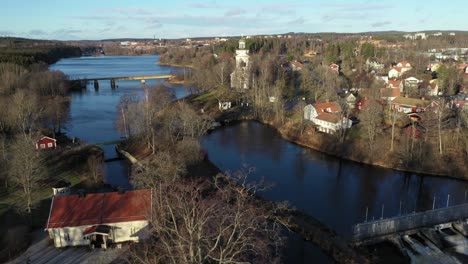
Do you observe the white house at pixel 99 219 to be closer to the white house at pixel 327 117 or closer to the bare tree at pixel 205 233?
the bare tree at pixel 205 233

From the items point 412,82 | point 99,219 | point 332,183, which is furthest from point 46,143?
point 412,82

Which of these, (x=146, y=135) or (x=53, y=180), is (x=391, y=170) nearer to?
(x=146, y=135)

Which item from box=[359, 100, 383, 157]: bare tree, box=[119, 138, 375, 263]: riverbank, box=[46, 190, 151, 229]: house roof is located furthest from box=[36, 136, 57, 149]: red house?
box=[359, 100, 383, 157]: bare tree

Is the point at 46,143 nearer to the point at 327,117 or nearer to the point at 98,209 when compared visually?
the point at 98,209

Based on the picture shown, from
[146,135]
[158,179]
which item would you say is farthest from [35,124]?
[158,179]

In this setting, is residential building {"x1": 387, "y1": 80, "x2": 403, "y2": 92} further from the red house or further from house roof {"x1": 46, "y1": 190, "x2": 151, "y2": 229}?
house roof {"x1": 46, "y1": 190, "x2": 151, "y2": 229}
